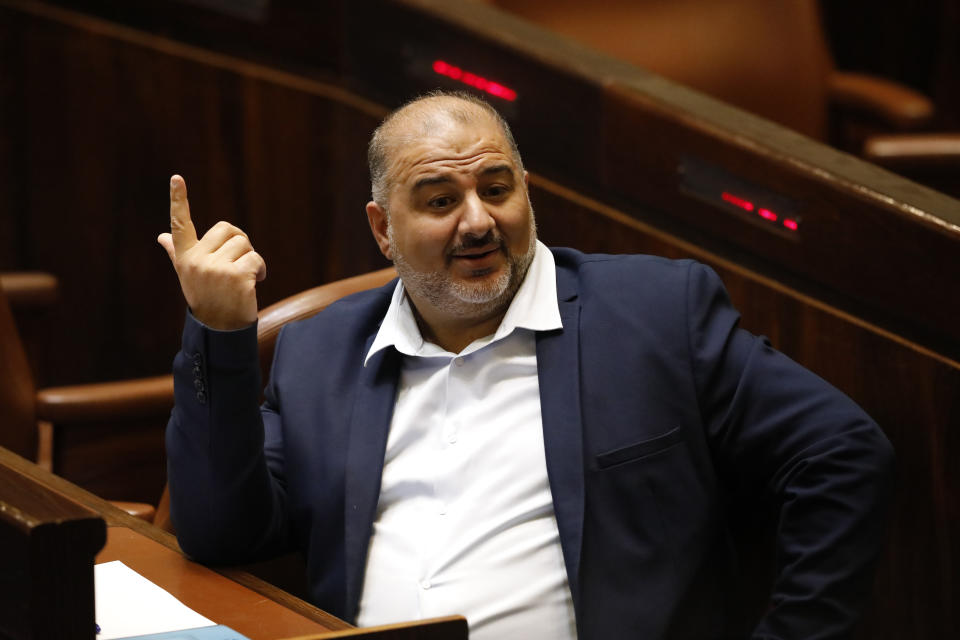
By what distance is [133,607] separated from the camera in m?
0.96

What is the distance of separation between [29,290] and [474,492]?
845 millimetres

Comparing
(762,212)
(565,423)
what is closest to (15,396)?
(565,423)

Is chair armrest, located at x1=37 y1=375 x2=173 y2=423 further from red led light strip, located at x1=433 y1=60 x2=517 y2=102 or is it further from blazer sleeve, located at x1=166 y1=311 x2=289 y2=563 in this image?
red led light strip, located at x1=433 y1=60 x2=517 y2=102

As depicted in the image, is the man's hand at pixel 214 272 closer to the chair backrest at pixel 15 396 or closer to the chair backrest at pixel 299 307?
the chair backrest at pixel 299 307

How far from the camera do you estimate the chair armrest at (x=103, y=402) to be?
152cm

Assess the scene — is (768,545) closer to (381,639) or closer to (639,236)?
(639,236)

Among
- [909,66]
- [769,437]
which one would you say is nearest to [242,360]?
[769,437]

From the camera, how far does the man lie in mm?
1074

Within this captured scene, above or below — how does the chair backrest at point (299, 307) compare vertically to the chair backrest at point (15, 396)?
above

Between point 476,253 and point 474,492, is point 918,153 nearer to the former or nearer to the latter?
point 476,253

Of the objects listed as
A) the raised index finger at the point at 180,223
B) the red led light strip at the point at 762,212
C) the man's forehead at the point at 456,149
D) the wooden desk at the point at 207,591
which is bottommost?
the wooden desk at the point at 207,591

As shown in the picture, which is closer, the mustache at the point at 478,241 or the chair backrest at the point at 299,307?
the mustache at the point at 478,241

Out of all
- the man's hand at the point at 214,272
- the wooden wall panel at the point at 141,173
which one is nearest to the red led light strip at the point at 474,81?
the wooden wall panel at the point at 141,173

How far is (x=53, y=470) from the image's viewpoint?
1538 mm
